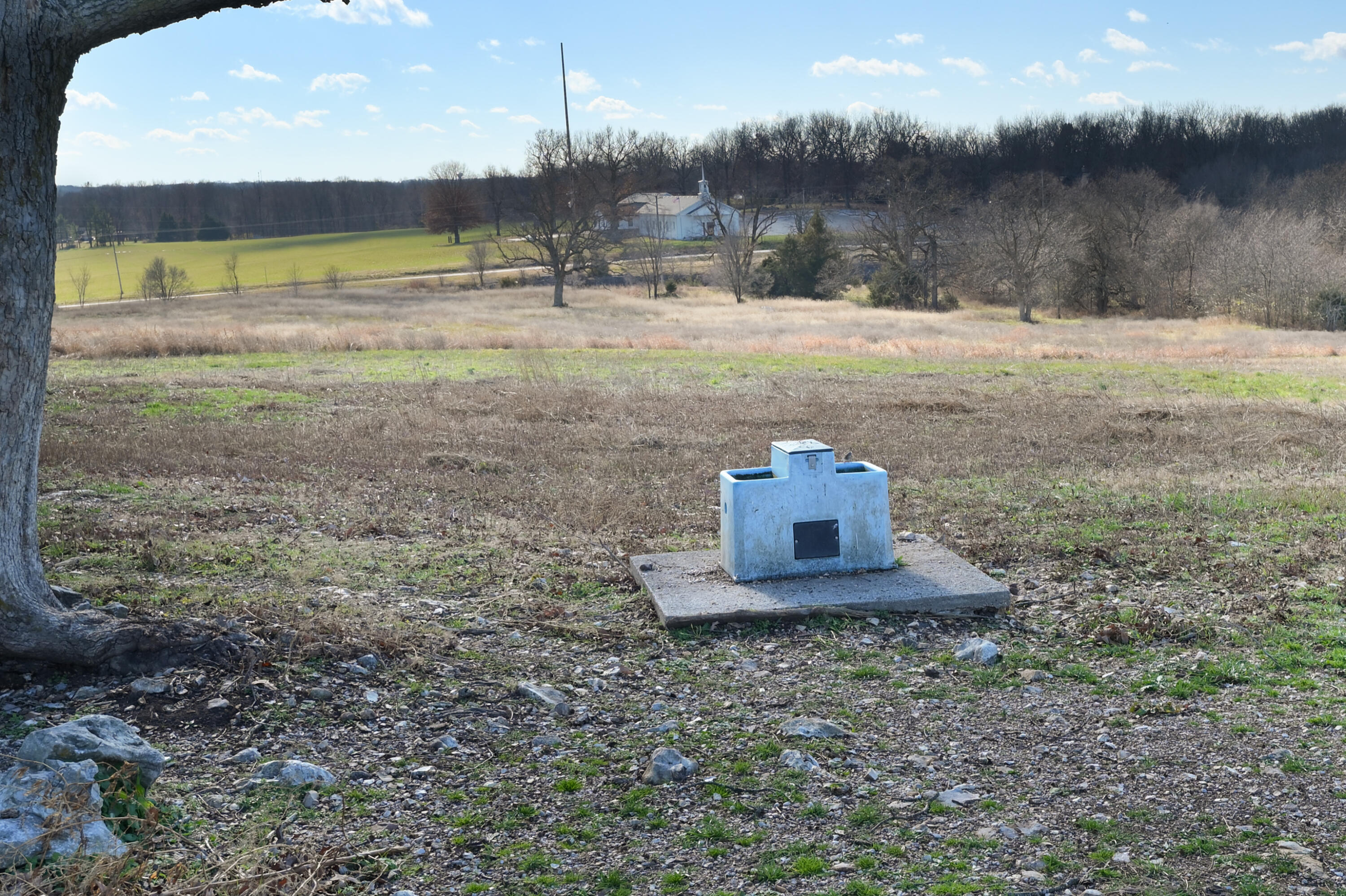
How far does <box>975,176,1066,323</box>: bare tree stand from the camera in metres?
49.0

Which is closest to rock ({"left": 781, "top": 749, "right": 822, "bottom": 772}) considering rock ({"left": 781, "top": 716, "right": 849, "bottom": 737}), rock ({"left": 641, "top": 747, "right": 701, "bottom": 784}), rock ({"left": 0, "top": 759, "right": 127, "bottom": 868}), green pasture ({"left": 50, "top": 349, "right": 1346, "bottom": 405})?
rock ({"left": 781, "top": 716, "right": 849, "bottom": 737})

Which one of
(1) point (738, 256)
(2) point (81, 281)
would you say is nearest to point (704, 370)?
(1) point (738, 256)

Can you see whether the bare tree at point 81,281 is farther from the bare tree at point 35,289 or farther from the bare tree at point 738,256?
the bare tree at point 35,289

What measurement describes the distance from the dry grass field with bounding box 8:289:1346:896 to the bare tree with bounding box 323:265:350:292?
60381 mm

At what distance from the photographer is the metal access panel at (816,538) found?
664 cm

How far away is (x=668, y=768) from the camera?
416 cm

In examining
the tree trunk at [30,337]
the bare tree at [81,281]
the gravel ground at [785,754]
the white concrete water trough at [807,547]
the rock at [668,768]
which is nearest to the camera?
the gravel ground at [785,754]

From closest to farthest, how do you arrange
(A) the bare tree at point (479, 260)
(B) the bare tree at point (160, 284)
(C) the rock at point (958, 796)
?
(C) the rock at point (958, 796), (B) the bare tree at point (160, 284), (A) the bare tree at point (479, 260)

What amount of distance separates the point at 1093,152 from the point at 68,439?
10652 centimetres

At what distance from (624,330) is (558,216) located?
88.6 ft

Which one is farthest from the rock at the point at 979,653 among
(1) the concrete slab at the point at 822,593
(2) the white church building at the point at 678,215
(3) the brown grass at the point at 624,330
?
(2) the white church building at the point at 678,215

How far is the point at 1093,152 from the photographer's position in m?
101

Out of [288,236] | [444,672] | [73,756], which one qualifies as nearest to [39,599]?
[73,756]

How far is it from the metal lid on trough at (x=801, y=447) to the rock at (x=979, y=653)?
5.15 ft
